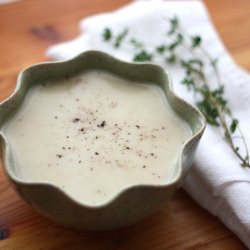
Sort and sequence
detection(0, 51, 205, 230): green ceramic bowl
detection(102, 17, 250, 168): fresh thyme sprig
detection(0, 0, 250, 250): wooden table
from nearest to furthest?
detection(0, 51, 205, 230): green ceramic bowl, detection(0, 0, 250, 250): wooden table, detection(102, 17, 250, 168): fresh thyme sprig

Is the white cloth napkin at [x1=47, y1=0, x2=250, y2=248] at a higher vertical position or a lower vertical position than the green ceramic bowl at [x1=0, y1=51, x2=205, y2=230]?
lower

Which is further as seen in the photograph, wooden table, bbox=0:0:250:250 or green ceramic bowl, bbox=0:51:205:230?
wooden table, bbox=0:0:250:250

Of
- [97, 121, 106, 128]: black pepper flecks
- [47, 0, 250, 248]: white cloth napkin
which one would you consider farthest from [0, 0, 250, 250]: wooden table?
[97, 121, 106, 128]: black pepper flecks

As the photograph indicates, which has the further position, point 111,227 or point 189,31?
point 189,31

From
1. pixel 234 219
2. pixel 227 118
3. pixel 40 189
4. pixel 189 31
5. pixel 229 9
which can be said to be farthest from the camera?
pixel 229 9

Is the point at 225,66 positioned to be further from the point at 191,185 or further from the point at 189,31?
the point at 191,185

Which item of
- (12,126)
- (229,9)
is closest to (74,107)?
(12,126)

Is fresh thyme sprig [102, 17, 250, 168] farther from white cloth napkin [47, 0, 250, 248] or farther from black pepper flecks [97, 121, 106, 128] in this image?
black pepper flecks [97, 121, 106, 128]

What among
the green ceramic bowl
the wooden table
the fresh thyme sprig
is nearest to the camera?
the green ceramic bowl

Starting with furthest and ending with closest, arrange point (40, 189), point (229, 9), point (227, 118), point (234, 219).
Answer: point (229, 9), point (227, 118), point (234, 219), point (40, 189)
